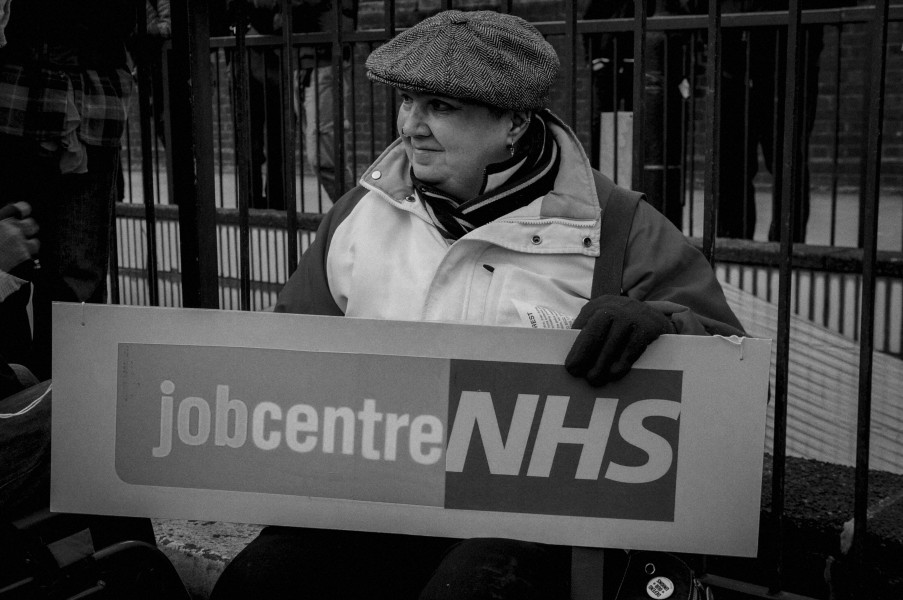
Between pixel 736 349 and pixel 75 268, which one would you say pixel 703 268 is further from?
pixel 75 268

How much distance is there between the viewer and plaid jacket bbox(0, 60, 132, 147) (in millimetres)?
3084

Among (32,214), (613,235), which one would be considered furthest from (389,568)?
(32,214)

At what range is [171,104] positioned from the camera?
2514 millimetres

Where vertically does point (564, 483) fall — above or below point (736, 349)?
below

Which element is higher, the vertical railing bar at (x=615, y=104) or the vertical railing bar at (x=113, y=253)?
the vertical railing bar at (x=615, y=104)

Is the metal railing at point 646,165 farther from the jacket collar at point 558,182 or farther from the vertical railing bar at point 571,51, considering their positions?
the jacket collar at point 558,182

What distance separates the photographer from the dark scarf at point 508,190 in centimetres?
231

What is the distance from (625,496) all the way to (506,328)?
1.14 ft

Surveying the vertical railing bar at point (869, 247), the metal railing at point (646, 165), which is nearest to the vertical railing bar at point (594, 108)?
the metal railing at point (646, 165)

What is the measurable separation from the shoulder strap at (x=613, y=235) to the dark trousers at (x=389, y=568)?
1.70ft

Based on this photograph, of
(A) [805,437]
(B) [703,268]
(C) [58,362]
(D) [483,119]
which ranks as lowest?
(A) [805,437]

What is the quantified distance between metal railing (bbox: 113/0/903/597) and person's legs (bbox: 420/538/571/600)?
60 centimetres

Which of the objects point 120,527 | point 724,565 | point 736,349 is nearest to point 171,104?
point 120,527

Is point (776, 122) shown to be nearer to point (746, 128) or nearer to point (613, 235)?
point (746, 128)
